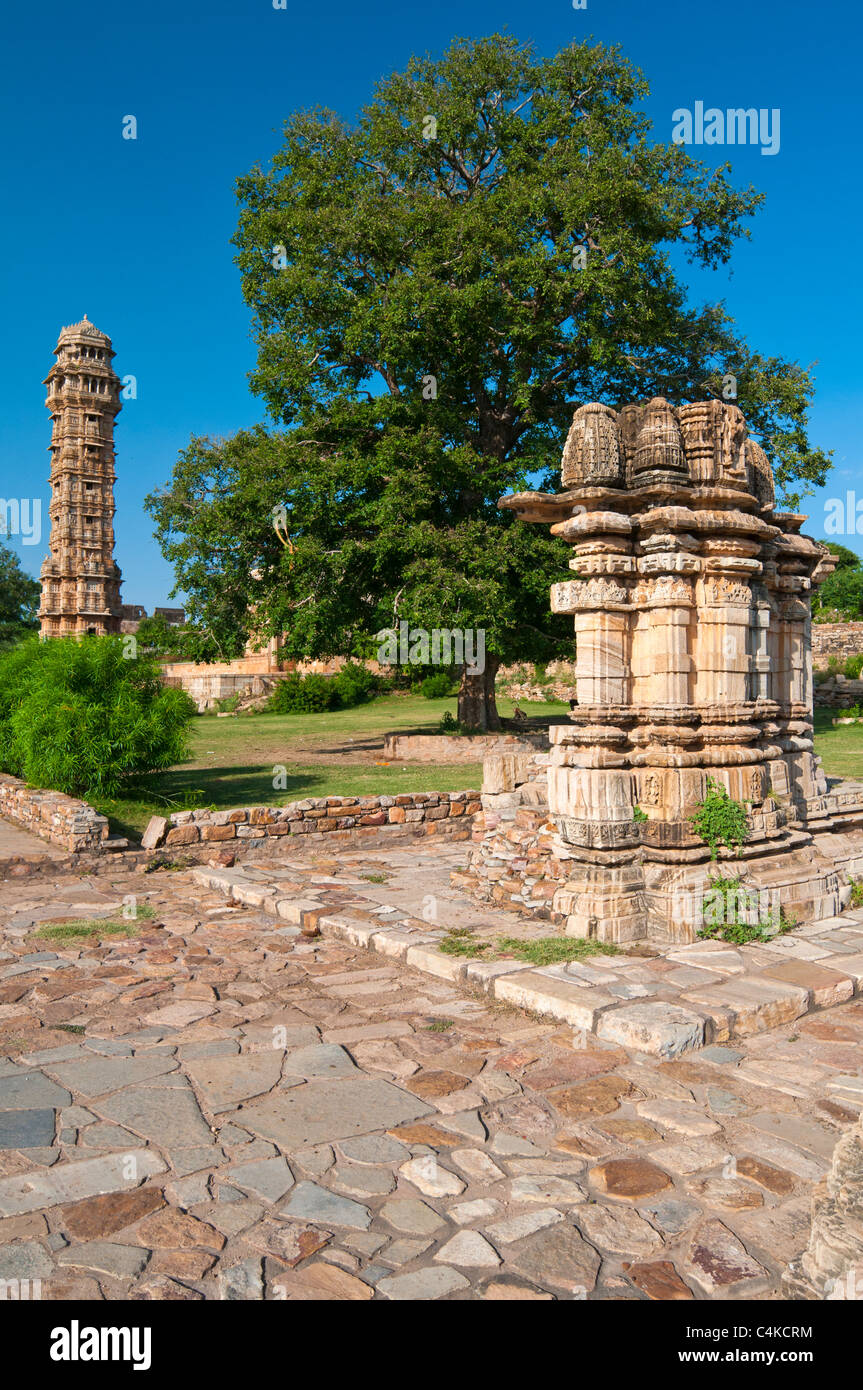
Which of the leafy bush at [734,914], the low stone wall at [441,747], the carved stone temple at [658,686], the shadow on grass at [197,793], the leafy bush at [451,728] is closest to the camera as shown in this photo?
the leafy bush at [734,914]

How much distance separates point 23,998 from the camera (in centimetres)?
506

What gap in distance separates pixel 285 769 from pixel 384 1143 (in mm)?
11864

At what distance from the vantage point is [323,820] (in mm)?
9742

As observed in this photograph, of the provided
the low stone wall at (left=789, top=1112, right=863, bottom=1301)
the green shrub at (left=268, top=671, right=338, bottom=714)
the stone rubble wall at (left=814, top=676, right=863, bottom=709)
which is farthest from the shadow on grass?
the stone rubble wall at (left=814, top=676, right=863, bottom=709)

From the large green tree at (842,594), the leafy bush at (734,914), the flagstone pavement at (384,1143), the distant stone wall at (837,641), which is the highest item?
the large green tree at (842,594)

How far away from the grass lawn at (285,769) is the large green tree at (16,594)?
20111 millimetres

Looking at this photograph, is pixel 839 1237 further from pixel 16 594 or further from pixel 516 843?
Result: pixel 16 594

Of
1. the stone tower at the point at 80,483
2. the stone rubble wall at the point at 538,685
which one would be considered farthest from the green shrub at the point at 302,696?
the stone tower at the point at 80,483

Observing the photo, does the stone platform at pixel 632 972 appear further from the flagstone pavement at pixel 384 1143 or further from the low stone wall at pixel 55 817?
the low stone wall at pixel 55 817

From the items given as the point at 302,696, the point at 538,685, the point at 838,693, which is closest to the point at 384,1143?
the point at 838,693

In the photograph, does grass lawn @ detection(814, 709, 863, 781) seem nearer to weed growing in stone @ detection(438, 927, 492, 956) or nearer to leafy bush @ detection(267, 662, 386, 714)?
weed growing in stone @ detection(438, 927, 492, 956)

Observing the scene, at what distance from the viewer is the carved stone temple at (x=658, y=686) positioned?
19.7 ft

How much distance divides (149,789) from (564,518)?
24.3 feet

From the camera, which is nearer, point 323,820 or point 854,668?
point 323,820
